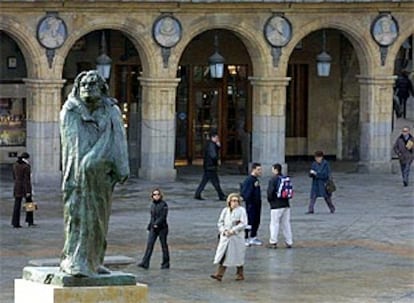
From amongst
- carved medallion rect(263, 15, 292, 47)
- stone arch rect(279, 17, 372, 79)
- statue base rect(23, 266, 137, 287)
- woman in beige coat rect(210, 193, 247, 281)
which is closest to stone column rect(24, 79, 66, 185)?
carved medallion rect(263, 15, 292, 47)

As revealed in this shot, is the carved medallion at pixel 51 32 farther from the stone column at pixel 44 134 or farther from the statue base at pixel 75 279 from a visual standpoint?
the statue base at pixel 75 279

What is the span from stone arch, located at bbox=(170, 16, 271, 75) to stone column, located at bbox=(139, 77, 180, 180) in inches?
24.7

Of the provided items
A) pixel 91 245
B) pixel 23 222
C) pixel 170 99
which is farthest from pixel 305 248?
pixel 91 245

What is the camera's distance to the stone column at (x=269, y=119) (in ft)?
135

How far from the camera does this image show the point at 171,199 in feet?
120

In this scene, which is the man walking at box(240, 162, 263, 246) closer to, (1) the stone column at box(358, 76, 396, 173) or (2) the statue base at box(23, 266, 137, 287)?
(1) the stone column at box(358, 76, 396, 173)

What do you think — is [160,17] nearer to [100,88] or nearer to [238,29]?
[238,29]

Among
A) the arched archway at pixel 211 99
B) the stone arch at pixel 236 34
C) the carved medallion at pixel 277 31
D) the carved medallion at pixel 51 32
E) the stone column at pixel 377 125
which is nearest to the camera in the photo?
the carved medallion at pixel 51 32

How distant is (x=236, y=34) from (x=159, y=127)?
3.13 metres

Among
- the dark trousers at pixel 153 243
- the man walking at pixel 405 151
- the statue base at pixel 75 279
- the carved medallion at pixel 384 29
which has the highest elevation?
the carved medallion at pixel 384 29

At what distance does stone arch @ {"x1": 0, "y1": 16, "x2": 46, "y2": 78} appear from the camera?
38250 millimetres

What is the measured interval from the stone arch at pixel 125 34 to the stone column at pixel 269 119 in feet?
9.60

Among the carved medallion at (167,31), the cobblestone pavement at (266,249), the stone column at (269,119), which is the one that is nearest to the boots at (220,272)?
the cobblestone pavement at (266,249)

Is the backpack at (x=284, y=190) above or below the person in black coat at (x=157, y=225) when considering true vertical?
above
